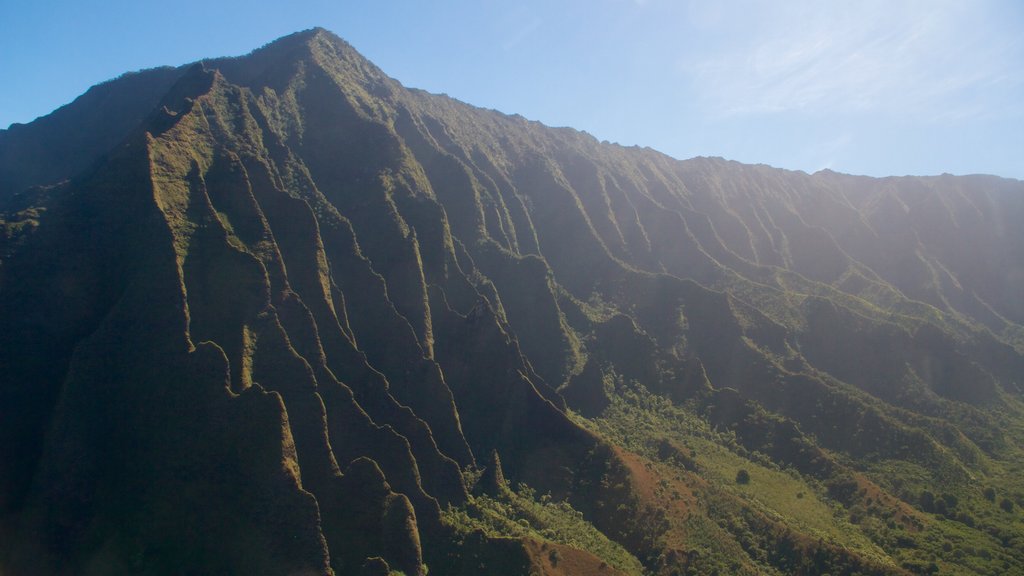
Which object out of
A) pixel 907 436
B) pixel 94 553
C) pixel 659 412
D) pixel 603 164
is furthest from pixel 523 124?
pixel 94 553

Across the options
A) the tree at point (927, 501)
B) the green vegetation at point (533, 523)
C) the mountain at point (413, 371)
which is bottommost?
the tree at point (927, 501)

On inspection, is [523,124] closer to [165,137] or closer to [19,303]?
[165,137]

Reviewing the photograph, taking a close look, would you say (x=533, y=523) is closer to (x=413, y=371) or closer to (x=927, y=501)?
(x=413, y=371)

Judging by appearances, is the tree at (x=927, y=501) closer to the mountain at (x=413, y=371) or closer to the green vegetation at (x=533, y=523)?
the mountain at (x=413, y=371)

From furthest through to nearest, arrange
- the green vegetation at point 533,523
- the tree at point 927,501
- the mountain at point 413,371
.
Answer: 1. the tree at point 927,501
2. the green vegetation at point 533,523
3. the mountain at point 413,371

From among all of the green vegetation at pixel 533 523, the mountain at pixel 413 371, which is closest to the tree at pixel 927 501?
the mountain at pixel 413 371

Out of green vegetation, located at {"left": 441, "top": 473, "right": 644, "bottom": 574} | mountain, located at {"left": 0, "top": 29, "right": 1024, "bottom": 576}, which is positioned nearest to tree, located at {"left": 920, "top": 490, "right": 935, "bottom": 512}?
mountain, located at {"left": 0, "top": 29, "right": 1024, "bottom": 576}

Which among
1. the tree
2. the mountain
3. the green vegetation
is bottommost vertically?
the tree

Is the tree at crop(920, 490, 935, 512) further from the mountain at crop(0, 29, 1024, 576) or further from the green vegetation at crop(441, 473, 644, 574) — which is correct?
the green vegetation at crop(441, 473, 644, 574)

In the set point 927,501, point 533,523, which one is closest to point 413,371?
point 533,523
